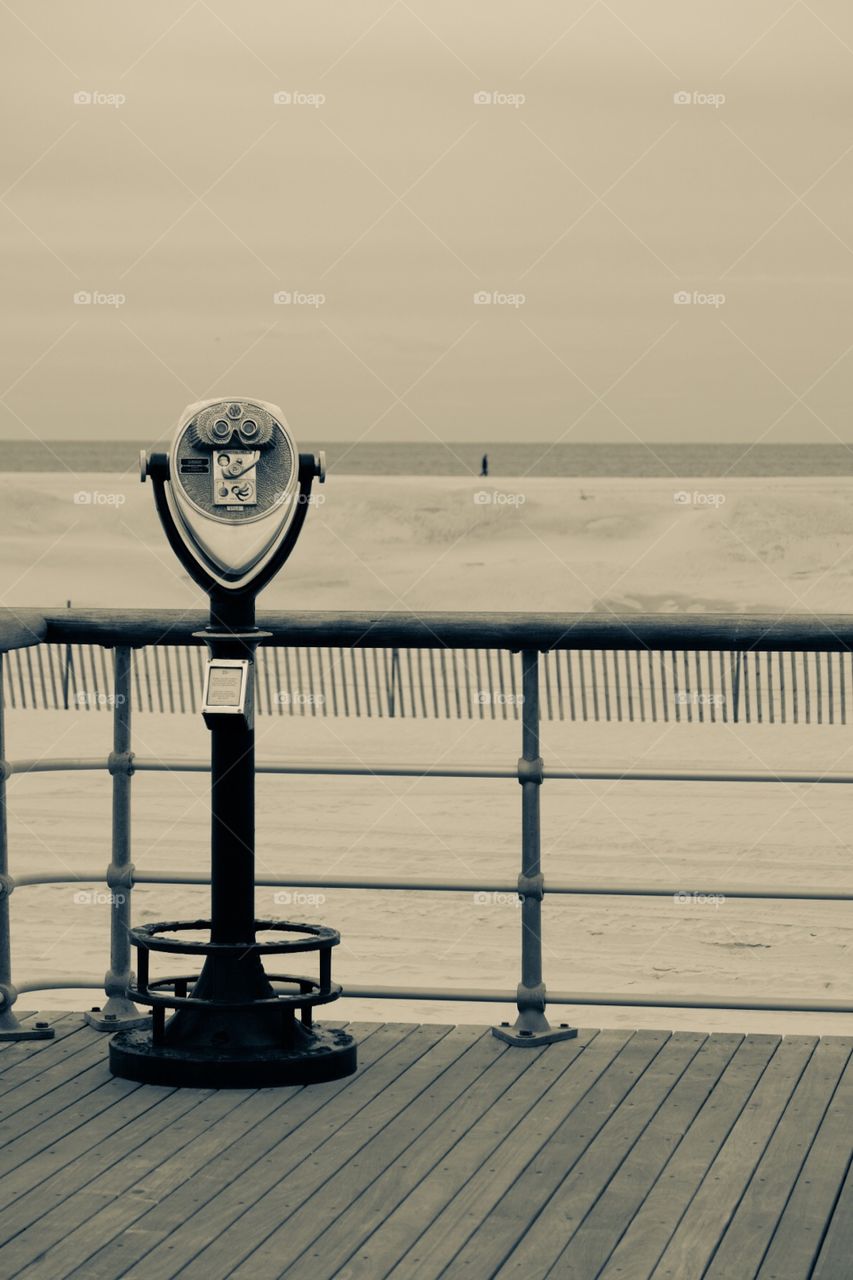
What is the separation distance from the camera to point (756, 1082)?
13.6 ft

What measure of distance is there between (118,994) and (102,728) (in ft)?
30.3

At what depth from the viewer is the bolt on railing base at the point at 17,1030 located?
4441 millimetres

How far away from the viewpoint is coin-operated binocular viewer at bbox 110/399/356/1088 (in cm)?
410

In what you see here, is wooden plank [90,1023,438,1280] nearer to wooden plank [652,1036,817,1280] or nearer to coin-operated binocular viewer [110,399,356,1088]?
coin-operated binocular viewer [110,399,356,1088]

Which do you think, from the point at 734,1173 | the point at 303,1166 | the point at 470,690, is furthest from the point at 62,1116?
the point at 470,690

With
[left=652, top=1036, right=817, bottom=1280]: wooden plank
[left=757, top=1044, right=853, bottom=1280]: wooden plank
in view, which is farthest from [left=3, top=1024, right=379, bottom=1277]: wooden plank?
[left=757, top=1044, right=853, bottom=1280]: wooden plank

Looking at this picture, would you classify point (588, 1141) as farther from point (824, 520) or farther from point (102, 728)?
point (824, 520)

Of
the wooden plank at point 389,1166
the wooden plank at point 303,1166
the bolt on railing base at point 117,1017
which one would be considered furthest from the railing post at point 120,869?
the wooden plank at point 389,1166

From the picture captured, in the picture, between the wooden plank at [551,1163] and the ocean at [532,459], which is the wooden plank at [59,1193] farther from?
the ocean at [532,459]

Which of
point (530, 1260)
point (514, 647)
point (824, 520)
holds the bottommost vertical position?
point (530, 1260)

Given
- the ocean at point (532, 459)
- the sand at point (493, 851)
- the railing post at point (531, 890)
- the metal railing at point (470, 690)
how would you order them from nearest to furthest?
the railing post at point (531, 890) < the sand at point (493, 851) < the metal railing at point (470, 690) < the ocean at point (532, 459)

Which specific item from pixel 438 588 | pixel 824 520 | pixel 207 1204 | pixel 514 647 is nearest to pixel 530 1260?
pixel 207 1204

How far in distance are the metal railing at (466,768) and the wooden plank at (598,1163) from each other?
0.52 feet

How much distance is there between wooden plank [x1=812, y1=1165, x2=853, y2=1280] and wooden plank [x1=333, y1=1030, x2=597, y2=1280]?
0.65m
